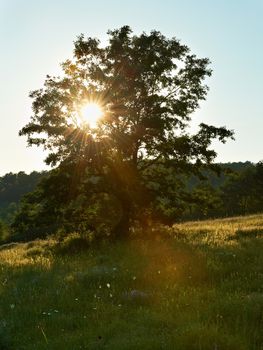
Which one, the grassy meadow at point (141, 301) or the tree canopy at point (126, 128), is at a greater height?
the tree canopy at point (126, 128)

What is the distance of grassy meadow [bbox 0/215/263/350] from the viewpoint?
31.5 feet

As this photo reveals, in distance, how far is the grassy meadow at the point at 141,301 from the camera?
9602mm

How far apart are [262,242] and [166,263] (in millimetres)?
6310

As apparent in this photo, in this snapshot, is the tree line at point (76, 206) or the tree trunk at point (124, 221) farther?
the tree trunk at point (124, 221)

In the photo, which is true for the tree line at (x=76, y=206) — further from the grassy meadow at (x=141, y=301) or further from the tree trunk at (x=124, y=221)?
the grassy meadow at (x=141, y=301)

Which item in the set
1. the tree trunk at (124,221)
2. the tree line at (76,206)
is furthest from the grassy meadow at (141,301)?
the tree trunk at (124,221)

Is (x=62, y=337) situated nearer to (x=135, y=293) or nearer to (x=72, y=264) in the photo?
(x=135, y=293)

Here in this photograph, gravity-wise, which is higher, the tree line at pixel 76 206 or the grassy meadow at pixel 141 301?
the tree line at pixel 76 206

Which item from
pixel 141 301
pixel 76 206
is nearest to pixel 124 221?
pixel 76 206

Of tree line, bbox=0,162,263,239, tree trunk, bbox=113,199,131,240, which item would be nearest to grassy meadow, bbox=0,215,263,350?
tree line, bbox=0,162,263,239

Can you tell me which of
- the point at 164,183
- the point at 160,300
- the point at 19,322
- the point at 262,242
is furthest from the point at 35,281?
the point at 164,183

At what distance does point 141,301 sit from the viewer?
1215cm

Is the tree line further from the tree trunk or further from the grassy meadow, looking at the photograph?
the grassy meadow

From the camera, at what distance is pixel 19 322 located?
11547 mm
